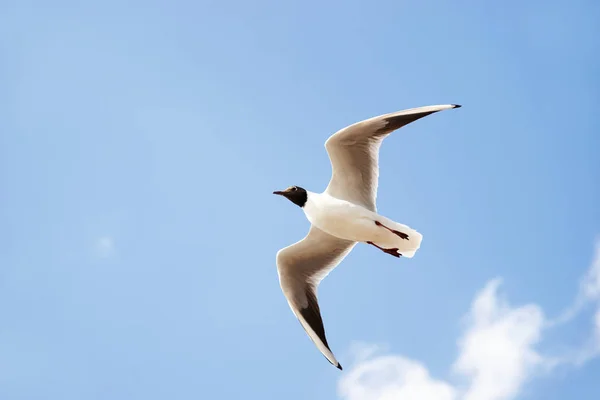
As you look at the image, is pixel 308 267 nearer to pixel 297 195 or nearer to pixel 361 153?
pixel 297 195

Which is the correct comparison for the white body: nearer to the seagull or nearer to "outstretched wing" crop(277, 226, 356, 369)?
the seagull

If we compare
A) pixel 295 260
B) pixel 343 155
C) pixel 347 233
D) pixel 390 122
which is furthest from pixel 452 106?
pixel 295 260

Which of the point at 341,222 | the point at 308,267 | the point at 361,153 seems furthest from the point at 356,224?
the point at 308,267

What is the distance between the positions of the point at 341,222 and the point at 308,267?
3.70 ft

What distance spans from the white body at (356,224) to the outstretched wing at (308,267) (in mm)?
509

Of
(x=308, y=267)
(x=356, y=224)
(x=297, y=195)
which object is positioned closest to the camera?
(x=356, y=224)

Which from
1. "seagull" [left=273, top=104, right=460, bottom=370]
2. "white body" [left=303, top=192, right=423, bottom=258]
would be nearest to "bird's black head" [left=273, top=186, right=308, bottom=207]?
"seagull" [left=273, top=104, right=460, bottom=370]

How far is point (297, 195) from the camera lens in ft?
30.8

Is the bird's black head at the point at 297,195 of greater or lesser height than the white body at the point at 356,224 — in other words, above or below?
above

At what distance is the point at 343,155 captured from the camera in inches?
352

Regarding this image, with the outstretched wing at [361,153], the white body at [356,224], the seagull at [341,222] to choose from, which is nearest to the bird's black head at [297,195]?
the seagull at [341,222]

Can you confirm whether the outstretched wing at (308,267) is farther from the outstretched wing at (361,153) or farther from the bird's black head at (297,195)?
the outstretched wing at (361,153)

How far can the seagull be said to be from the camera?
875cm

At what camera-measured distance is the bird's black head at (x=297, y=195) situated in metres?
9.35
